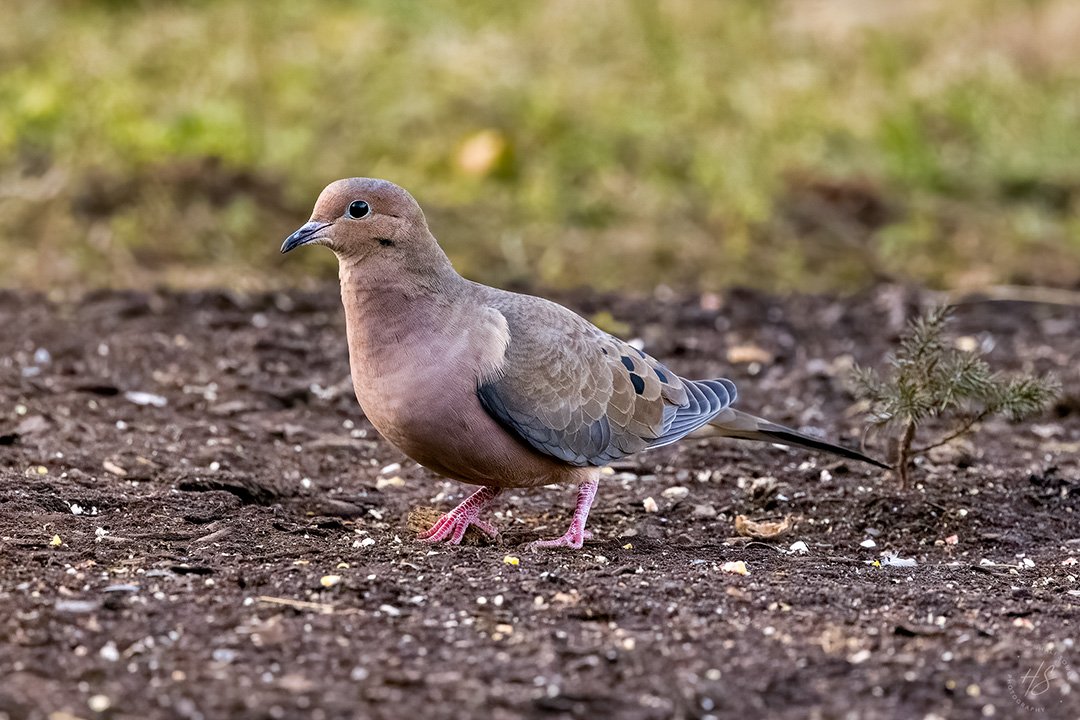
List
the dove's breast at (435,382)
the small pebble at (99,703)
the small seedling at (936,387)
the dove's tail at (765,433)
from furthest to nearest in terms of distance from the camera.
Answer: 1. the dove's tail at (765,433)
2. the small seedling at (936,387)
3. the dove's breast at (435,382)
4. the small pebble at (99,703)

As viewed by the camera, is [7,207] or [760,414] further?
[7,207]

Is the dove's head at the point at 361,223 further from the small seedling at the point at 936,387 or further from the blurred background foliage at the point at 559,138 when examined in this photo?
the blurred background foliage at the point at 559,138

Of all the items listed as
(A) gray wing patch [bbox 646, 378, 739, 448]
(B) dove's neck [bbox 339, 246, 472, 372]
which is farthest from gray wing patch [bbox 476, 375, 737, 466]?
(B) dove's neck [bbox 339, 246, 472, 372]

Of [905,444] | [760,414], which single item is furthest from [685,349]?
[905,444]

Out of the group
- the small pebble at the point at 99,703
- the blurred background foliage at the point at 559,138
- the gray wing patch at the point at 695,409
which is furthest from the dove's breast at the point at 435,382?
the blurred background foliage at the point at 559,138

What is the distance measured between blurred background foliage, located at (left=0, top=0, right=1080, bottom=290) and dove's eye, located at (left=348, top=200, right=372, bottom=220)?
12.6 feet

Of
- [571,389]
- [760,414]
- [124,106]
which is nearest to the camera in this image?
[571,389]

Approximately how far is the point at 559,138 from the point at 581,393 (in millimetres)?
5607

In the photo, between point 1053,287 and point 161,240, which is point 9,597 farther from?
point 1053,287

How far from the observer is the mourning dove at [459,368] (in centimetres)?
426

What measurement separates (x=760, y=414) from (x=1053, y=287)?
3077 mm

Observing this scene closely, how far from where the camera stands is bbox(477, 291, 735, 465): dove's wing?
4469 mm

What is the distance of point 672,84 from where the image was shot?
10969mm

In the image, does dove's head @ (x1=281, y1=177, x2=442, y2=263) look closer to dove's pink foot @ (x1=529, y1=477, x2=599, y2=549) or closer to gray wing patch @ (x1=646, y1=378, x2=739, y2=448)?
dove's pink foot @ (x1=529, y1=477, x2=599, y2=549)
